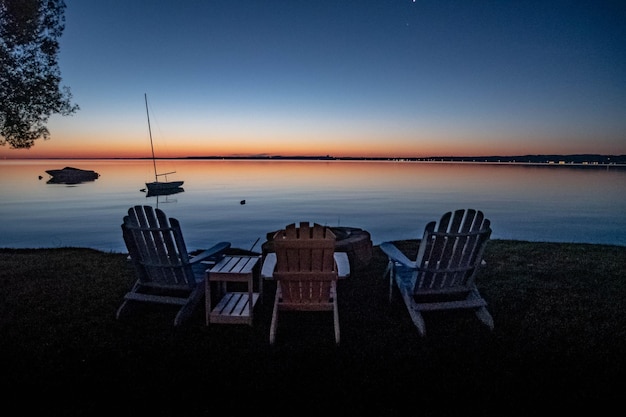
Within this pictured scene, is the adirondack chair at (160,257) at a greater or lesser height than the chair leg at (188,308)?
greater

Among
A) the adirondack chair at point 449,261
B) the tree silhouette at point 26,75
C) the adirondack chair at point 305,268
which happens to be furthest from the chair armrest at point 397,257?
the tree silhouette at point 26,75

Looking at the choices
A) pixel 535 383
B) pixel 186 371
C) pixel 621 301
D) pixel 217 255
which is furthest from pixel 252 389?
pixel 621 301

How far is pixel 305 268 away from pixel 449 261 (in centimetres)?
181

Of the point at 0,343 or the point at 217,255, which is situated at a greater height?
the point at 217,255

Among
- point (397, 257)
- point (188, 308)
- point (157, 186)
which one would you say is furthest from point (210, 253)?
point (157, 186)

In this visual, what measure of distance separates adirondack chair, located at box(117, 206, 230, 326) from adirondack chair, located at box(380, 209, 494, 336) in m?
2.69

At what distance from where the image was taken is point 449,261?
438cm

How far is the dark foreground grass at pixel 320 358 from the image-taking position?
9.80ft

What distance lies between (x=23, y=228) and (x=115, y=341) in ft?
71.2

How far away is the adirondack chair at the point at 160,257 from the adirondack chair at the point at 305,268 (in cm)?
115

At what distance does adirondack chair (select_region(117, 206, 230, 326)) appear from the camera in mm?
4305

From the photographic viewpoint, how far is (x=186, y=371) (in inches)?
135

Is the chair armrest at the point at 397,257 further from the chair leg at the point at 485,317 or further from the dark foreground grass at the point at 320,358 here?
the chair leg at the point at 485,317

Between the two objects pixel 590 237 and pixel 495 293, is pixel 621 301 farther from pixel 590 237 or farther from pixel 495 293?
pixel 590 237
